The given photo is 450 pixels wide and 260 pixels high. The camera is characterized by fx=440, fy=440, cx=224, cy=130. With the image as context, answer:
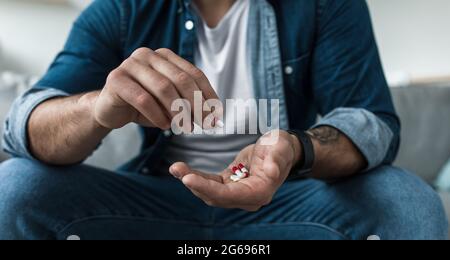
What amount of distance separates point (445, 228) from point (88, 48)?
63 centimetres

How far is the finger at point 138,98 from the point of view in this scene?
464 millimetres

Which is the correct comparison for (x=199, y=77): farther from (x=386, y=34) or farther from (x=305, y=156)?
(x=386, y=34)

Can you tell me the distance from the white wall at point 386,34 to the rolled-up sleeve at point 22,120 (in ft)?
4.06

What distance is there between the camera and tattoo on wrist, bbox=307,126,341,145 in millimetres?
641

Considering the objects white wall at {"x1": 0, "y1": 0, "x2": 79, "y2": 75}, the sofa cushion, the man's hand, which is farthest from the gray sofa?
the man's hand

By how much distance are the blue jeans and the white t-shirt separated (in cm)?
11

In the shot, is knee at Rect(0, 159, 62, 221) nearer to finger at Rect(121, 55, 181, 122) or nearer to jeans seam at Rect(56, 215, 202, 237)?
jeans seam at Rect(56, 215, 202, 237)

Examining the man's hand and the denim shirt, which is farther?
the denim shirt

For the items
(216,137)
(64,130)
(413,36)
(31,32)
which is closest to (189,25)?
(216,137)

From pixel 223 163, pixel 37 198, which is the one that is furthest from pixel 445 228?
pixel 37 198

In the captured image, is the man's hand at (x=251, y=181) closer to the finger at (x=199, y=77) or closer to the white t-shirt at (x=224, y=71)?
the finger at (x=199, y=77)

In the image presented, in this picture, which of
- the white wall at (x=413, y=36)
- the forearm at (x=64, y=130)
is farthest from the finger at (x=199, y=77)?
the white wall at (x=413, y=36)
